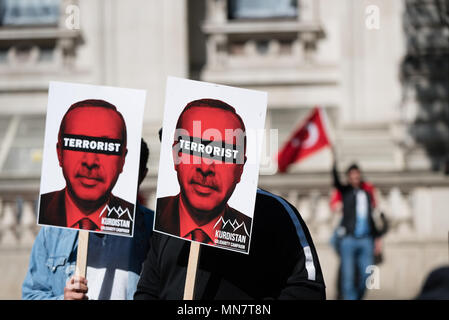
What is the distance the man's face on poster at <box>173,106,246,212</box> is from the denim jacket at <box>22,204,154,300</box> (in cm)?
68

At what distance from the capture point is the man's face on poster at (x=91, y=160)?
14.0 feet

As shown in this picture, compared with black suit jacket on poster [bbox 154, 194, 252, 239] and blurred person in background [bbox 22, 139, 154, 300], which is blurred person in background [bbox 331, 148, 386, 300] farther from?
black suit jacket on poster [bbox 154, 194, 252, 239]

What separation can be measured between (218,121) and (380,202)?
8.18 meters

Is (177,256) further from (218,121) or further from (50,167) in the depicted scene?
(50,167)

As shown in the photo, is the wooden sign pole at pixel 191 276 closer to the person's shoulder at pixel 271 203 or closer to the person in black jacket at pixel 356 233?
the person's shoulder at pixel 271 203

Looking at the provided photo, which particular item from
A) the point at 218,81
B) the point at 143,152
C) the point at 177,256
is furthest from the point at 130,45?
the point at 177,256

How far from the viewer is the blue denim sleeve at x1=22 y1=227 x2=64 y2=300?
4.41 meters

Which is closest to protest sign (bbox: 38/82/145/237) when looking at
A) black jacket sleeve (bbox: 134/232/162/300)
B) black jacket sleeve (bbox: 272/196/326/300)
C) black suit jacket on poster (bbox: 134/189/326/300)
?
black jacket sleeve (bbox: 134/232/162/300)

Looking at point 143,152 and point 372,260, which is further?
point 372,260

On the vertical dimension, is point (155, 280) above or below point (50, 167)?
below

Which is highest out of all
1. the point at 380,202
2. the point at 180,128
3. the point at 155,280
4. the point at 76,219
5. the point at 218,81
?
the point at 218,81

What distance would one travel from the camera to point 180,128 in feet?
12.7

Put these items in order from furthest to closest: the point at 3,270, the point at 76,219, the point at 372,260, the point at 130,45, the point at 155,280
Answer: the point at 130,45, the point at 3,270, the point at 372,260, the point at 76,219, the point at 155,280

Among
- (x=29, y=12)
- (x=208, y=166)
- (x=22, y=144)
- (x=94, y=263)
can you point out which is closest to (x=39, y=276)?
(x=94, y=263)
